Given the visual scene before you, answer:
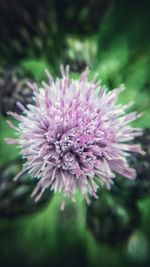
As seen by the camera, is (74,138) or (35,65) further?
(35,65)

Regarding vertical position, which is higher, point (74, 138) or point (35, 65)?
point (35, 65)

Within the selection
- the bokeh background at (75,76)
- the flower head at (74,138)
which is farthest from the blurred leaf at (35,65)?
the flower head at (74,138)

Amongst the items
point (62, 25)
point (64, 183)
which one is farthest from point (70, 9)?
point (64, 183)

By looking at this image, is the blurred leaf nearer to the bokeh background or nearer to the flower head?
the bokeh background

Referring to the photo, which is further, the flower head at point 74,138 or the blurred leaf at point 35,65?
the blurred leaf at point 35,65

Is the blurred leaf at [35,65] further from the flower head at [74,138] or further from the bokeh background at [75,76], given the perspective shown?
the flower head at [74,138]
